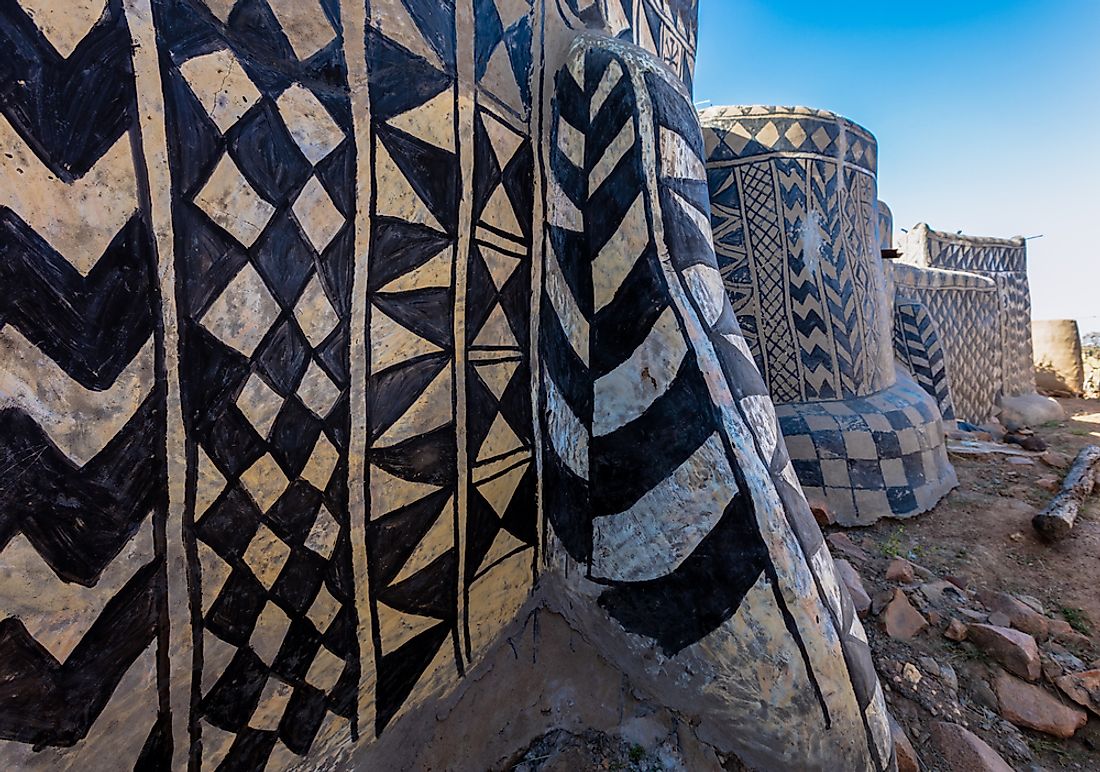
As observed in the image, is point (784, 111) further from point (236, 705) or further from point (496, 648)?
point (236, 705)

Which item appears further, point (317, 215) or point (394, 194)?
point (394, 194)

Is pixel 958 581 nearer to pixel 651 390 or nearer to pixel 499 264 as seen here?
pixel 651 390

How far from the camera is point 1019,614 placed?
7.12 ft

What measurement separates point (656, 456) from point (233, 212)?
0.89 metres

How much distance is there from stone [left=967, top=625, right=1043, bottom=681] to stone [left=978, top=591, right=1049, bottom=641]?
0.14 m

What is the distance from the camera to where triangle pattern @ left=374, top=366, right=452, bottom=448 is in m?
1.05

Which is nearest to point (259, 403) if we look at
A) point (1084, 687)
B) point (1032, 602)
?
point (1084, 687)

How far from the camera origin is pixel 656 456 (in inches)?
47.1

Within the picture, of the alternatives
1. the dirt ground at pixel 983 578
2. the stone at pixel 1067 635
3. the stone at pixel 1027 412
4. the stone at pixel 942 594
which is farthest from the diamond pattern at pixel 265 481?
the stone at pixel 1027 412

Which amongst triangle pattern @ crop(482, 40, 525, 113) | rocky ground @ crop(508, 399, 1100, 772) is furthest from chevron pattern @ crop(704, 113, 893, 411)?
triangle pattern @ crop(482, 40, 525, 113)

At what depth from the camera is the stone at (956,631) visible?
2020 millimetres

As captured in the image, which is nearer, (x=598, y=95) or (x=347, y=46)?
(x=347, y=46)

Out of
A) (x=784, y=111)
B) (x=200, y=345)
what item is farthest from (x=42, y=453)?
(x=784, y=111)

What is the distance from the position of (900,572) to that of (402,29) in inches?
108
